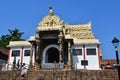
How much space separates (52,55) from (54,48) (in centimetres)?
113

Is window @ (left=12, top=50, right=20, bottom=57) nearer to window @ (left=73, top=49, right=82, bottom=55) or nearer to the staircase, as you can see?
window @ (left=73, top=49, right=82, bottom=55)

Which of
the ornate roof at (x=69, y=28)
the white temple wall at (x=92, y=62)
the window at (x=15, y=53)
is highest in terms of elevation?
the ornate roof at (x=69, y=28)

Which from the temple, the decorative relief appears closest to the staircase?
the temple

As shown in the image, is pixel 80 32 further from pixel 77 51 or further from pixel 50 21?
pixel 50 21

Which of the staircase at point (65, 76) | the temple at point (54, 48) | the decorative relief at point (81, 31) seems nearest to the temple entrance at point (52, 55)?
the temple at point (54, 48)

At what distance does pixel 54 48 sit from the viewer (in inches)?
1129

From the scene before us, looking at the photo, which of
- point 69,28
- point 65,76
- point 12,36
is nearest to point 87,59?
point 69,28

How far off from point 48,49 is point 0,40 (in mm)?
22618

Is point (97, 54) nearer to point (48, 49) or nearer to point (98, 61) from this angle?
point (98, 61)

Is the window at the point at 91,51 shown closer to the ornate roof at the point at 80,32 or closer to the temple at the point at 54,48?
the temple at the point at 54,48

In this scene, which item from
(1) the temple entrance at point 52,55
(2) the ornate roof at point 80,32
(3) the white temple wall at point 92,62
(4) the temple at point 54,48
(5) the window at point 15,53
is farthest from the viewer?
(2) the ornate roof at point 80,32

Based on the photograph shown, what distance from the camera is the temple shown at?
2550cm

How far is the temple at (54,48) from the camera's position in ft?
83.7

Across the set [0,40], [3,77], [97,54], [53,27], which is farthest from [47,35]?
[0,40]
